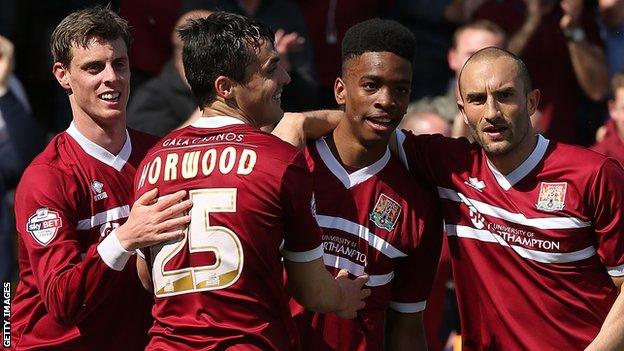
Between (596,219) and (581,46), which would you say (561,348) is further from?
(581,46)

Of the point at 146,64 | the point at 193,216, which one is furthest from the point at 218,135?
the point at 146,64

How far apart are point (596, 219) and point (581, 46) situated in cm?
469

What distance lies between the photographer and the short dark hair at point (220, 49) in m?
6.16

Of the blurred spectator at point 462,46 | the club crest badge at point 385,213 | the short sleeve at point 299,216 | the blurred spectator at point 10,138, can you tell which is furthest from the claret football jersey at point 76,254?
the blurred spectator at point 462,46

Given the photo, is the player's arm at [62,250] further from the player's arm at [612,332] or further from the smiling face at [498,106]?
the player's arm at [612,332]

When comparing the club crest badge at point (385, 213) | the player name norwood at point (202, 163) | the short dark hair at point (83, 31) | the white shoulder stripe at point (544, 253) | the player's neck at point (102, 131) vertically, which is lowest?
the white shoulder stripe at point (544, 253)

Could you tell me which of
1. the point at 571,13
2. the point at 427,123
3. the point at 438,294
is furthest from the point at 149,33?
the point at 571,13

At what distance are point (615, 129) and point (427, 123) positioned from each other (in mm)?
1364

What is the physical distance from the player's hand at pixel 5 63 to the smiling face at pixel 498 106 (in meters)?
4.33

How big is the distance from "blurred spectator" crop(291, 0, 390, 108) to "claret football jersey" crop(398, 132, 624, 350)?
4.23 meters


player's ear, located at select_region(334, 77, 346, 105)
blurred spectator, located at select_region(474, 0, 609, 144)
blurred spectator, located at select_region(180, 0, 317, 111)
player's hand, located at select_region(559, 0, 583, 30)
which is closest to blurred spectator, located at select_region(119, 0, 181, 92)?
blurred spectator, located at select_region(180, 0, 317, 111)

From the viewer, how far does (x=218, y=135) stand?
609 cm

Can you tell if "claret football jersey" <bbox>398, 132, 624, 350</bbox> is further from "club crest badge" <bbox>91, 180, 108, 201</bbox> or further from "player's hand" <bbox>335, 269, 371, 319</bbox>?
"club crest badge" <bbox>91, 180, 108, 201</bbox>

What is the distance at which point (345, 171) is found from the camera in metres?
7.07
